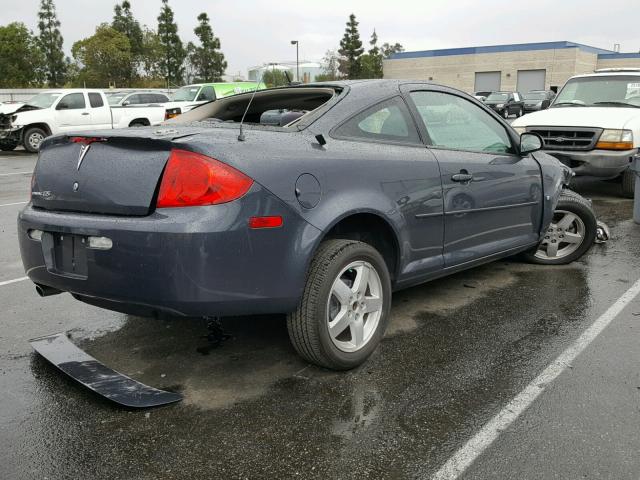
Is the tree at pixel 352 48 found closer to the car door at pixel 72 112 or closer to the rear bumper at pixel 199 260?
the car door at pixel 72 112

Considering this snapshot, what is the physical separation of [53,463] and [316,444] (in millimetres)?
1109

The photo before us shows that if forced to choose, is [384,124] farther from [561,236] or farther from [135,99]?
[135,99]

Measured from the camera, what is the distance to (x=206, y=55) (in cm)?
7331

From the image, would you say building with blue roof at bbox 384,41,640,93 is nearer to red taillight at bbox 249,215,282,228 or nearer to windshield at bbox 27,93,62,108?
windshield at bbox 27,93,62,108

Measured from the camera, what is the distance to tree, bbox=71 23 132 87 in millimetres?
58250

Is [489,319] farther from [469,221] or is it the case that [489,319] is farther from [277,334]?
[277,334]

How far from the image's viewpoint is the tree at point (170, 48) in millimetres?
68375

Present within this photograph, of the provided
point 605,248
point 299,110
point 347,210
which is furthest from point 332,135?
point 605,248

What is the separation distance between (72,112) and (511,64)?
186ft

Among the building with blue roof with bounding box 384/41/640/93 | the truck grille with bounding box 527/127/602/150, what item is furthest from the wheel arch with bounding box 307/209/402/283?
the building with blue roof with bounding box 384/41/640/93

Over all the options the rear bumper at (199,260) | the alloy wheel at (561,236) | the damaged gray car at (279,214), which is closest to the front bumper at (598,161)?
the alloy wheel at (561,236)

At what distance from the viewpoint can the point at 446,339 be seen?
150 inches

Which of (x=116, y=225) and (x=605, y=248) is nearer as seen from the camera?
(x=116, y=225)

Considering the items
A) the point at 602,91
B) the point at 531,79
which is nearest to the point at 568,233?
the point at 602,91
